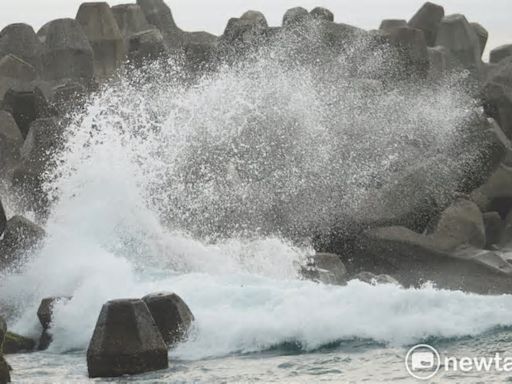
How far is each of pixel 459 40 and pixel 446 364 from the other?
56.9 ft

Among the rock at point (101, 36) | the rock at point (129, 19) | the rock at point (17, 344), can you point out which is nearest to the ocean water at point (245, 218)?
the rock at point (17, 344)

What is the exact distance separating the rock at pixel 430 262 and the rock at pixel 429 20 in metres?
12.0

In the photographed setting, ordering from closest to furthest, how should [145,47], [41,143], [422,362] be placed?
[422,362] < [41,143] < [145,47]

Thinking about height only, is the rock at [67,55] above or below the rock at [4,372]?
above

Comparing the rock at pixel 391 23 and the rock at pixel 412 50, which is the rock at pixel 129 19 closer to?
the rock at pixel 391 23

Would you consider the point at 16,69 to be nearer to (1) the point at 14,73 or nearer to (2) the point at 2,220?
(1) the point at 14,73

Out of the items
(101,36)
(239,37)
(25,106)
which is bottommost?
(25,106)

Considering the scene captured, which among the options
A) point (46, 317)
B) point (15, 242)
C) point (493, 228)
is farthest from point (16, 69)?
point (46, 317)

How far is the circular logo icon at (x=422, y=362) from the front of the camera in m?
9.98

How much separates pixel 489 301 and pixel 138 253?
13.7 ft

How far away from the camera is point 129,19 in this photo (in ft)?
85.0

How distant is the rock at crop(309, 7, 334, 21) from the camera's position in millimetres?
25263

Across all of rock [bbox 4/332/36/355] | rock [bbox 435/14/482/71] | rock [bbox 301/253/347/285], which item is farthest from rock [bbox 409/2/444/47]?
rock [bbox 4/332/36/355]

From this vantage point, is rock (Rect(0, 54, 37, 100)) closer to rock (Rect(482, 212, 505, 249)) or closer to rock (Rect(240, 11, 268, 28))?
rock (Rect(240, 11, 268, 28))
